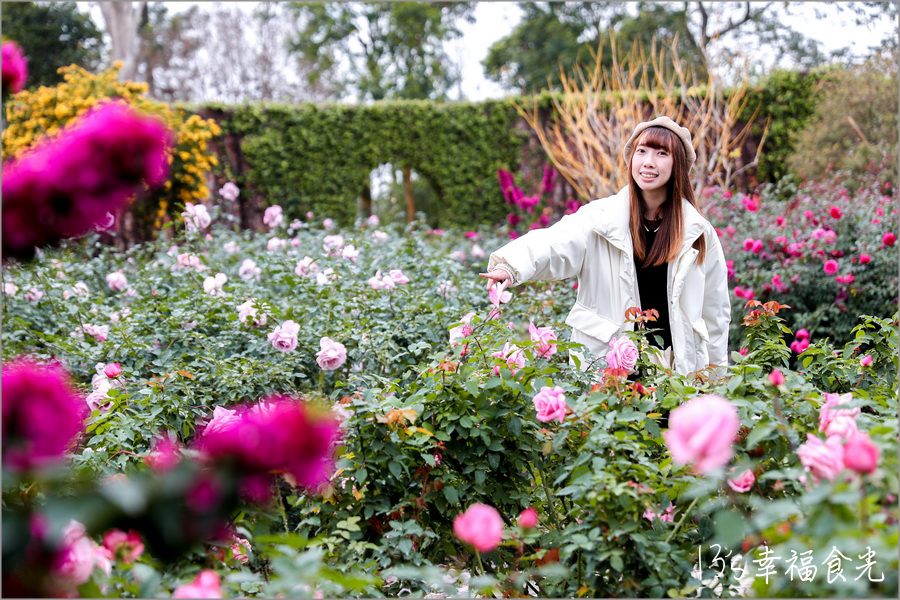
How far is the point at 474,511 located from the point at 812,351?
1246 millimetres

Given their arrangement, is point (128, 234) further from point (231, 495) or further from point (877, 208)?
point (231, 495)

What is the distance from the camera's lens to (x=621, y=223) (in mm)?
2271

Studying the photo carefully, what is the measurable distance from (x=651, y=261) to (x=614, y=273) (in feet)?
0.41

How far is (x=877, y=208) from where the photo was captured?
4328 millimetres

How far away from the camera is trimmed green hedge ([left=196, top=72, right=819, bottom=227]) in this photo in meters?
Result: 8.57

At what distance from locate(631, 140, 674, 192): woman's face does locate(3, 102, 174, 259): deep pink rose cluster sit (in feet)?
5.87

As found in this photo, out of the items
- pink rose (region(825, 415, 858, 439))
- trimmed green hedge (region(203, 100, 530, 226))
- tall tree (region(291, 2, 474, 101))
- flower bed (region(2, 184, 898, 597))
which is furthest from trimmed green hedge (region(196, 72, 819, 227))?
tall tree (region(291, 2, 474, 101))

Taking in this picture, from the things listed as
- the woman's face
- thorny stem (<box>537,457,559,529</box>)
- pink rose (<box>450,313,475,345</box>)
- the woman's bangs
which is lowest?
thorny stem (<box>537,457,559,529</box>)

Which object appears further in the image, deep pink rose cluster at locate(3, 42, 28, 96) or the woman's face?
the woman's face

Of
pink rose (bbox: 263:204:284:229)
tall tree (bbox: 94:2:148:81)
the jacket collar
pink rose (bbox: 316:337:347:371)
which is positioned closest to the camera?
pink rose (bbox: 316:337:347:371)

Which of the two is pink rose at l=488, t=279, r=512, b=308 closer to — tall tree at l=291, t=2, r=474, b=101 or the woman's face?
the woman's face

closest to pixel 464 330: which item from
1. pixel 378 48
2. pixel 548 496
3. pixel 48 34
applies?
pixel 548 496

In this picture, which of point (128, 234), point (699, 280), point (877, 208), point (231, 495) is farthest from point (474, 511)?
point (128, 234)

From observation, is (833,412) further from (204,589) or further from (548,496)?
(204,589)
